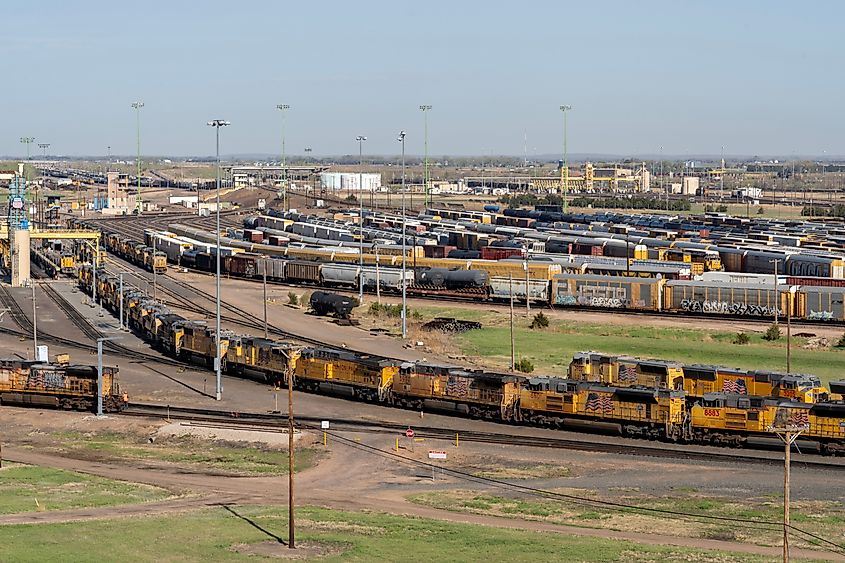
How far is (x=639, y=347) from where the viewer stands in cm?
8075

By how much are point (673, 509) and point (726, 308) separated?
53957 mm

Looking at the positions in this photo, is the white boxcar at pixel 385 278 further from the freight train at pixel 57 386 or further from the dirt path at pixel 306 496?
the dirt path at pixel 306 496

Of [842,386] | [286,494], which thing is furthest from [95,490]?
[842,386]

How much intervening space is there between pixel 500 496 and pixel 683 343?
4185 cm

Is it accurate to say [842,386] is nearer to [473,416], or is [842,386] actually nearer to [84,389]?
[473,416]

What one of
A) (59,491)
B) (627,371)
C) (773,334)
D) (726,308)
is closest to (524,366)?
(627,371)

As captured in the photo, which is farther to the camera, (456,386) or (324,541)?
(456,386)

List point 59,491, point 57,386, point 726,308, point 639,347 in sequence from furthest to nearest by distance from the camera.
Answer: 1. point 726,308
2. point 639,347
3. point 57,386
4. point 59,491

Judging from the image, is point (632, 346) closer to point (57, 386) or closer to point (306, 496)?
point (57, 386)

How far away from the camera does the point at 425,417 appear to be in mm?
59250

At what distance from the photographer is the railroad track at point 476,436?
49656mm

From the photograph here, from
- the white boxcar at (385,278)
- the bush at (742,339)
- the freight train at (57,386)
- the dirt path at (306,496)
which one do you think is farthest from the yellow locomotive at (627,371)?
the white boxcar at (385,278)

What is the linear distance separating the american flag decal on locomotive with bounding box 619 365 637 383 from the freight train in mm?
26570

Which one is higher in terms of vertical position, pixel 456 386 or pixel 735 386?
pixel 735 386
